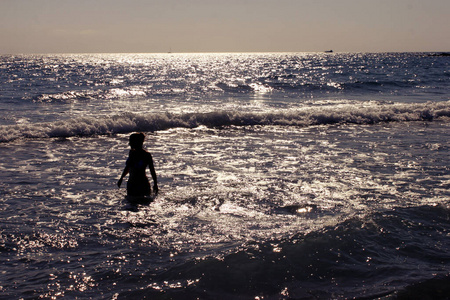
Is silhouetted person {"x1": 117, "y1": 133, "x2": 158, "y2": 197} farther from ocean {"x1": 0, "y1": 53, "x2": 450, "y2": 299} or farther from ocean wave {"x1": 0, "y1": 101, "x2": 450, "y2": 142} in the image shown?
ocean wave {"x1": 0, "y1": 101, "x2": 450, "y2": 142}

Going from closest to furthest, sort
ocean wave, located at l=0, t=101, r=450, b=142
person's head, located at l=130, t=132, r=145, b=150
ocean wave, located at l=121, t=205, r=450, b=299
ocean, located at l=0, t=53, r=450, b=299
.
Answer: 1. ocean wave, located at l=121, t=205, r=450, b=299
2. ocean, located at l=0, t=53, r=450, b=299
3. person's head, located at l=130, t=132, r=145, b=150
4. ocean wave, located at l=0, t=101, r=450, b=142

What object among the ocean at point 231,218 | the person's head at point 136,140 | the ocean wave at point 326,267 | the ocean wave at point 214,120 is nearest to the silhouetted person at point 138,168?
the person's head at point 136,140

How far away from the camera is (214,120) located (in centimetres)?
1908

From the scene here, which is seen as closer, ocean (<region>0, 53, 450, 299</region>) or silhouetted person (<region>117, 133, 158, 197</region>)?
ocean (<region>0, 53, 450, 299</region>)

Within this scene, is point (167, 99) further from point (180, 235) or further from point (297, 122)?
point (180, 235)

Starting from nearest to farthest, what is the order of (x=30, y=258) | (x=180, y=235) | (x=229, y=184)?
1. (x=30, y=258)
2. (x=180, y=235)
3. (x=229, y=184)

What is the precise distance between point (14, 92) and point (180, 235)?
1147 inches

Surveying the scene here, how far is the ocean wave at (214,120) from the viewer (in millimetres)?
15477

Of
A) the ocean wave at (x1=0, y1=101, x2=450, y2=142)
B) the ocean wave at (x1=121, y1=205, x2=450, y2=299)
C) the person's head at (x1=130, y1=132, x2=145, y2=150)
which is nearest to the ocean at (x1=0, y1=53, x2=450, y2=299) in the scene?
the ocean wave at (x1=121, y1=205, x2=450, y2=299)

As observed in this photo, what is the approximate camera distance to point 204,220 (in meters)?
6.22

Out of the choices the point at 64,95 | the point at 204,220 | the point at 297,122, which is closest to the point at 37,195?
the point at 204,220

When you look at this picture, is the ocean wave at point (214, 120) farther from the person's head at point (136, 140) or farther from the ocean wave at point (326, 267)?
the ocean wave at point (326, 267)

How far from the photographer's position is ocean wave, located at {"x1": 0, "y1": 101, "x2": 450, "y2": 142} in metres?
15.5

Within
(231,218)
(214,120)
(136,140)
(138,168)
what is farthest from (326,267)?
(214,120)
